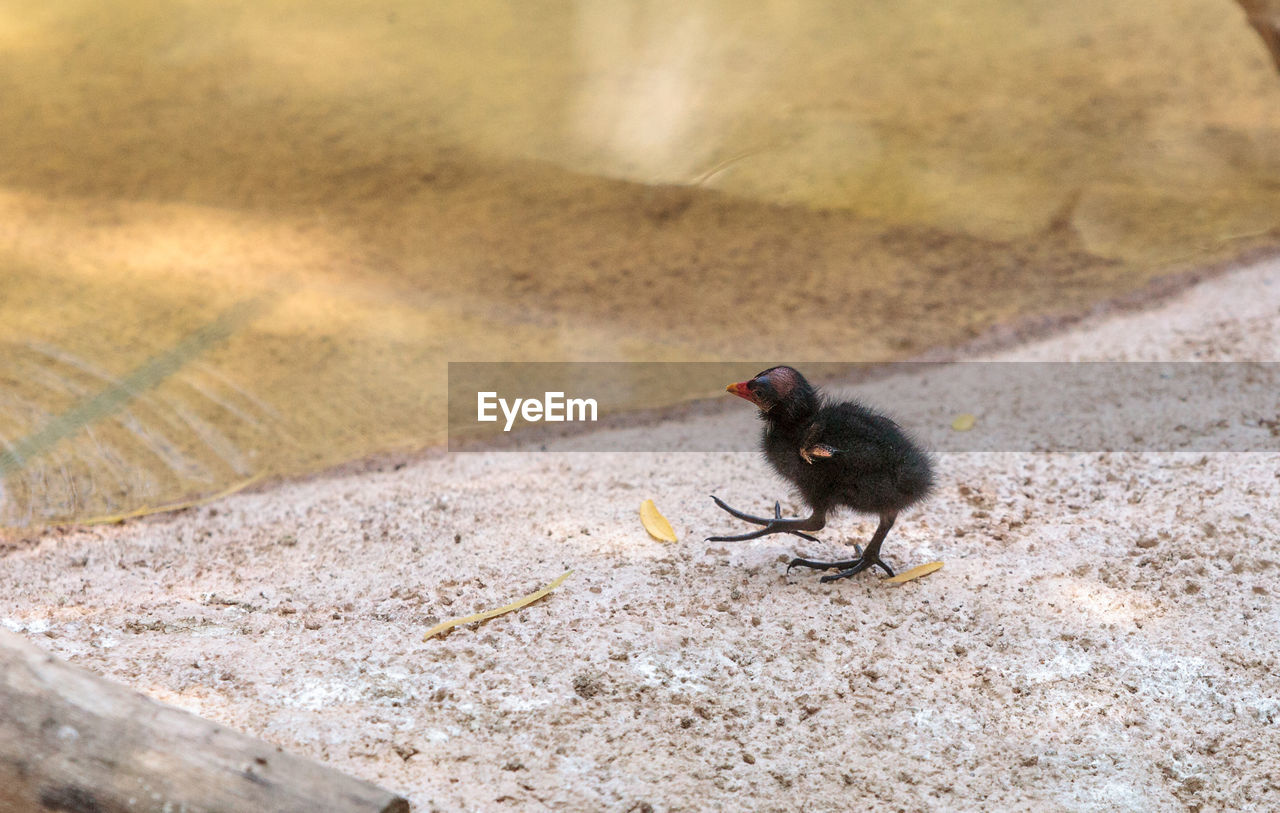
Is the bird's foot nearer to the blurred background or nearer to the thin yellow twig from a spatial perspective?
the blurred background

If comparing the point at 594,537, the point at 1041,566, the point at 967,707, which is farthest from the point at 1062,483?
the point at 594,537

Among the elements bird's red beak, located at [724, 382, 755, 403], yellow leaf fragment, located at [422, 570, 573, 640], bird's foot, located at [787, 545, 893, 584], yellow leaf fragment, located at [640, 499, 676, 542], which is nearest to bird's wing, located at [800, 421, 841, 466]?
bird's red beak, located at [724, 382, 755, 403]

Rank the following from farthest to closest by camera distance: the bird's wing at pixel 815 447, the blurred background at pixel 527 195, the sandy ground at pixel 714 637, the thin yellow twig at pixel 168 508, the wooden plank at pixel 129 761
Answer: the blurred background at pixel 527 195, the thin yellow twig at pixel 168 508, the bird's wing at pixel 815 447, the sandy ground at pixel 714 637, the wooden plank at pixel 129 761

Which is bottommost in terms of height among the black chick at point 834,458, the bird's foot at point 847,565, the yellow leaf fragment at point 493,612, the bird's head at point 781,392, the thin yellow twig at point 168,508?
the thin yellow twig at point 168,508

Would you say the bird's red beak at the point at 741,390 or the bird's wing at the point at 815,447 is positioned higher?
the bird's red beak at the point at 741,390

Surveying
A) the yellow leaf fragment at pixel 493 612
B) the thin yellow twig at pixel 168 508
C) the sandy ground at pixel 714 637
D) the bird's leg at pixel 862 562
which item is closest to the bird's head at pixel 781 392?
the bird's leg at pixel 862 562

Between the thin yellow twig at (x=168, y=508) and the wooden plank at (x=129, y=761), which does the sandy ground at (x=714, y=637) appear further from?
the wooden plank at (x=129, y=761)

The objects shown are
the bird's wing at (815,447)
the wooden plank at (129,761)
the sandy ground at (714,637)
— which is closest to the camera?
the wooden plank at (129,761)

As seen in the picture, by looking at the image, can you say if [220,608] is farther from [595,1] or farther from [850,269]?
[595,1]
